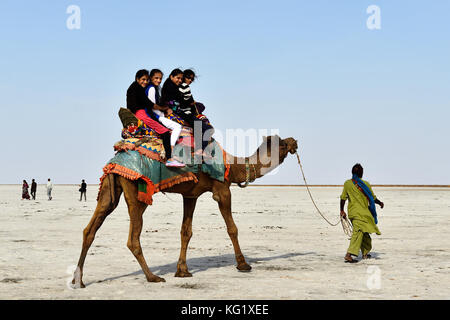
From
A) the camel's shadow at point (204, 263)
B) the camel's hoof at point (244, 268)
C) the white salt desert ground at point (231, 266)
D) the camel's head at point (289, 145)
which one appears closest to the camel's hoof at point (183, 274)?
the white salt desert ground at point (231, 266)

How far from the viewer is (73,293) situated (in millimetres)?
7418

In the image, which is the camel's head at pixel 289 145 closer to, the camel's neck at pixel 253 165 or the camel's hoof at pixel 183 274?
the camel's neck at pixel 253 165

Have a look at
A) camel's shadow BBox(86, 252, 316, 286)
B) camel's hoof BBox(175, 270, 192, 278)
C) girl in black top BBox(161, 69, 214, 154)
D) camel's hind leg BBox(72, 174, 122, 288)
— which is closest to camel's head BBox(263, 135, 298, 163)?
girl in black top BBox(161, 69, 214, 154)

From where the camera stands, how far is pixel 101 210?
26.5ft

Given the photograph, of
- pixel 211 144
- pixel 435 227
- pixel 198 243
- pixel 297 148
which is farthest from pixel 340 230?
pixel 211 144

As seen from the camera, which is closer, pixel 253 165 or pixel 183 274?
pixel 183 274

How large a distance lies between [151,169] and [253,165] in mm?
2187

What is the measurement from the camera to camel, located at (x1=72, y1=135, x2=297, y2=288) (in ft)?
26.6

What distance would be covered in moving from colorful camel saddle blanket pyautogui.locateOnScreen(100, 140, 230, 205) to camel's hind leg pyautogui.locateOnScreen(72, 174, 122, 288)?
7.7 inches

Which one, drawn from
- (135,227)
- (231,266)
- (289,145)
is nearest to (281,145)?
(289,145)

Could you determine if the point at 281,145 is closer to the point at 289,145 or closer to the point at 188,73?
the point at 289,145

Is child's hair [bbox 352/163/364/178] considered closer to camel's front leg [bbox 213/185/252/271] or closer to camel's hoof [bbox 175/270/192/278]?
camel's front leg [bbox 213/185/252/271]

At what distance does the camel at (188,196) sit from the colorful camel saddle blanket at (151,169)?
12 cm

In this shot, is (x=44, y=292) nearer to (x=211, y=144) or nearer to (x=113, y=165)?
(x=113, y=165)
